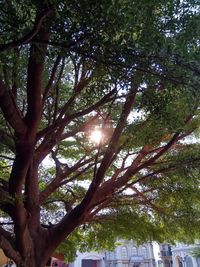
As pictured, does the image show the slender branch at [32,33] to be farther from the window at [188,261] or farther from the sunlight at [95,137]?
the window at [188,261]

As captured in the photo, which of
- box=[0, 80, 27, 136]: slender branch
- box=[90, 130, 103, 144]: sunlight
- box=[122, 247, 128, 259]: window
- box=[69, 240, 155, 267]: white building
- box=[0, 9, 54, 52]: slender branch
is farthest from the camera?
box=[122, 247, 128, 259]: window

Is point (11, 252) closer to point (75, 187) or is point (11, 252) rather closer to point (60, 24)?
point (60, 24)

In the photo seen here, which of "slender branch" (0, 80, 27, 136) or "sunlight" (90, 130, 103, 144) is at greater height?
"sunlight" (90, 130, 103, 144)

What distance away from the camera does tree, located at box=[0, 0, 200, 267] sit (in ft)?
8.39

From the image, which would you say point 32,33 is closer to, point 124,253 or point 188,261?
point 188,261

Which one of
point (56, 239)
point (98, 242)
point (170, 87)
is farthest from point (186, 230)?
point (170, 87)

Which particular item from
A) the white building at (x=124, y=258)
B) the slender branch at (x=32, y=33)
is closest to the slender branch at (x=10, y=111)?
the slender branch at (x=32, y=33)

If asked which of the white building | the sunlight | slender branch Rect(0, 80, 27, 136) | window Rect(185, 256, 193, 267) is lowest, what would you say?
slender branch Rect(0, 80, 27, 136)

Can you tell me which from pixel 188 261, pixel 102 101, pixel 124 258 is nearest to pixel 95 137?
pixel 102 101

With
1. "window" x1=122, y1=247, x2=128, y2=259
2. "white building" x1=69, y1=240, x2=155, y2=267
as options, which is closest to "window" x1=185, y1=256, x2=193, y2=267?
"white building" x1=69, y1=240, x2=155, y2=267

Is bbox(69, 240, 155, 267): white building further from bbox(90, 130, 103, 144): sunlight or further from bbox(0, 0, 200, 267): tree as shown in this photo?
bbox(90, 130, 103, 144): sunlight

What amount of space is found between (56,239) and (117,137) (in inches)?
81.3

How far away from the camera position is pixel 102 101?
14.6 ft

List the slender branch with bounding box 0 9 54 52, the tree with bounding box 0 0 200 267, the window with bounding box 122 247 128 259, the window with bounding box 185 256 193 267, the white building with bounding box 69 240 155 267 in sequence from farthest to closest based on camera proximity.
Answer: the window with bounding box 122 247 128 259, the white building with bounding box 69 240 155 267, the window with bounding box 185 256 193 267, the tree with bounding box 0 0 200 267, the slender branch with bounding box 0 9 54 52
